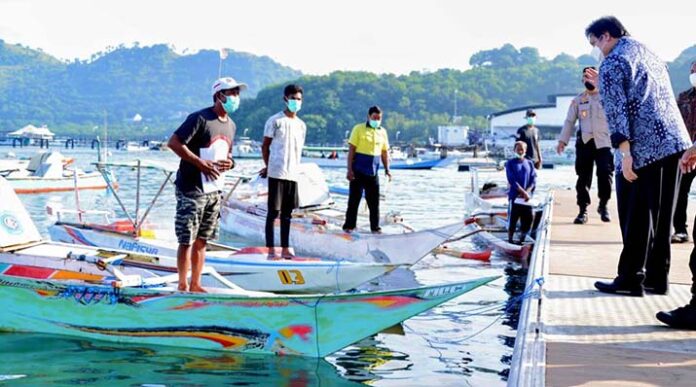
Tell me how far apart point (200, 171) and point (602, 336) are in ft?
13.0

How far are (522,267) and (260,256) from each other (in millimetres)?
4569

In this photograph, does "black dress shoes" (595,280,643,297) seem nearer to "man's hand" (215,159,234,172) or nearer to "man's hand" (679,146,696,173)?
"man's hand" (679,146,696,173)

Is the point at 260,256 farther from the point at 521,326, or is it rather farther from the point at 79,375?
the point at 521,326

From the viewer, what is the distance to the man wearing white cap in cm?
804

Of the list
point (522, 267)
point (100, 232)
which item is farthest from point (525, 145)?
point (100, 232)

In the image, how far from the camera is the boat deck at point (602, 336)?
481 cm

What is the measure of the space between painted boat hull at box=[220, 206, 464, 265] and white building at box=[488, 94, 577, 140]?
3500 inches

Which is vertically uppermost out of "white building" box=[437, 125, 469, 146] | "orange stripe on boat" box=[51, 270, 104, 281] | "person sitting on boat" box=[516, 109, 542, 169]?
"white building" box=[437, 125, 469, 146]

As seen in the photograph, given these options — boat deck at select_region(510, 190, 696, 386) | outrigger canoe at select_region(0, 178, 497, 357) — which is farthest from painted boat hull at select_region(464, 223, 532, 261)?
outrigger canoe at select_region(0, 178, 497, 357)

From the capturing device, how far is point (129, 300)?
8055 mm

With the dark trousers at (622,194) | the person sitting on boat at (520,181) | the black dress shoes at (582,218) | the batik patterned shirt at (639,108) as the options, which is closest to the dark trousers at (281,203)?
the person sitting on boat at (520,181)

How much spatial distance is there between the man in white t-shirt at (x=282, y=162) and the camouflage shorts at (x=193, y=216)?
10.0 feet

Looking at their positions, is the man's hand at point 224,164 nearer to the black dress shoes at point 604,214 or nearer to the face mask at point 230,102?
the face mask at point 230,102

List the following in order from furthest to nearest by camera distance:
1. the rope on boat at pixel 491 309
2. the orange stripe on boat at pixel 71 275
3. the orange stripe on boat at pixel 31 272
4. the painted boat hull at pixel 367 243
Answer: the painted boat hull at pixel 367 243 < the orange stripe on boat at pixel 31 272 < the orange stripe on boat at pixel 71 275 < the rope on boat at pixel 491 309
